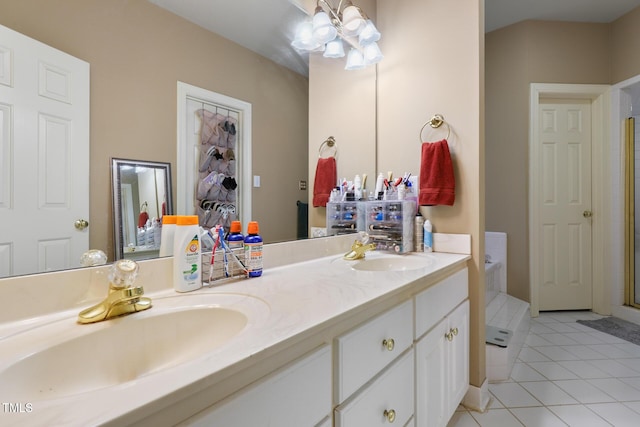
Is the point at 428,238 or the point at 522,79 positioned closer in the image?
the point at 428,238

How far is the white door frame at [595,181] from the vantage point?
2.72 m

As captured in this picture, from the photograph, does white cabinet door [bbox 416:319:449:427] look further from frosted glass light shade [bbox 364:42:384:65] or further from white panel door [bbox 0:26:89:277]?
frosted glass light shade [bbox 364:42:384:65]

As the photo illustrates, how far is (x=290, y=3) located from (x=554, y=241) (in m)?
2.95

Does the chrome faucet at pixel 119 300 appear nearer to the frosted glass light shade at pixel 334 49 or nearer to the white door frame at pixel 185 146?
the white door frame at pixel 185 146

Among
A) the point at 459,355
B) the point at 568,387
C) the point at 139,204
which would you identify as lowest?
Result: the point at 568,387

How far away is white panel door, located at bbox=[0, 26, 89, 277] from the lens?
0.65m

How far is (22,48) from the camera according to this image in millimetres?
665

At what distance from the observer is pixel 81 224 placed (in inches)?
30.4

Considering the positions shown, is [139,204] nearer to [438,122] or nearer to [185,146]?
[185,146]

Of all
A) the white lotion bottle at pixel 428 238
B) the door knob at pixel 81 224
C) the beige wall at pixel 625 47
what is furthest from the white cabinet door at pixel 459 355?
the beige wall at pixel 625 47

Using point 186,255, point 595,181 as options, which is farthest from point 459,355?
point 595,181

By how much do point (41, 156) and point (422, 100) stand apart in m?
1.58

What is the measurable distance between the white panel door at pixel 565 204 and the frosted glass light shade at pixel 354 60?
206 cm

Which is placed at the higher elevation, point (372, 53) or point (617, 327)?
point (372, 53)
